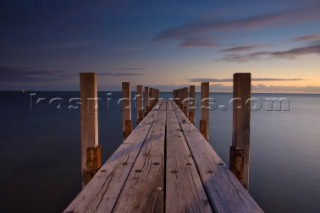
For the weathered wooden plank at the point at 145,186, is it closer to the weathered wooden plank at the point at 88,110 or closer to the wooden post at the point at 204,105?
the weathered wooden plank at the point at 88,110

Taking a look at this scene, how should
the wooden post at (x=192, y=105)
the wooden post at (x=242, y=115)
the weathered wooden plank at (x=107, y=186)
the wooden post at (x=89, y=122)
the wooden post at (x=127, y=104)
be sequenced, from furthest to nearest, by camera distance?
1. the wooden post at (x=192, y=105)
2. the wooden post at (x=127, y=104)
3. the wooden post at (x=89, y=122)
4. the wooden post at (x=242, y=115)
5. the weathered wooden plank at (x=107, y=186)

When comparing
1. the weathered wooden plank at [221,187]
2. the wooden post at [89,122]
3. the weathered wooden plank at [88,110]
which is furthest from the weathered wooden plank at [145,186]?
the weathered wooden plank at [88,110]

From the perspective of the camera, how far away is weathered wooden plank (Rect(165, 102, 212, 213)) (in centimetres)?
215

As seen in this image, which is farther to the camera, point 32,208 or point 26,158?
point 26,158

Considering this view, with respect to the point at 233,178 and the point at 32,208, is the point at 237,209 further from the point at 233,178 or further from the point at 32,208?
the point at 32,208

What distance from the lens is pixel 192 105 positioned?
12391 millimetres

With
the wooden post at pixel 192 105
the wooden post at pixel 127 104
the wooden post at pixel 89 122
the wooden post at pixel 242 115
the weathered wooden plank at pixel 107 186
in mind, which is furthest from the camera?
the wooden post at pixel 192 105

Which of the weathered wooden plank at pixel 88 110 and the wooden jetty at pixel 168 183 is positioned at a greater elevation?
the weathered wooden plank at pixel 88 110

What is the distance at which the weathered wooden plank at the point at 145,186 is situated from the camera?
2.14 m

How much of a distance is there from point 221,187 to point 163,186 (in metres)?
0.57

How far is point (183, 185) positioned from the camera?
257 centimetres

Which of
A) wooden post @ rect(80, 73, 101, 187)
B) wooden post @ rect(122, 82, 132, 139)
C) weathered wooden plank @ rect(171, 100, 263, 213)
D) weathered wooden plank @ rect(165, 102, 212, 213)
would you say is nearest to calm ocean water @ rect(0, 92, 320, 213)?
wooden post @ rect(122, 82, 132, 139)

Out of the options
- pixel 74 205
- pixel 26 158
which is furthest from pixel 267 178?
pixel 26 158

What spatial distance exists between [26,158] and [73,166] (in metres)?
3.14
